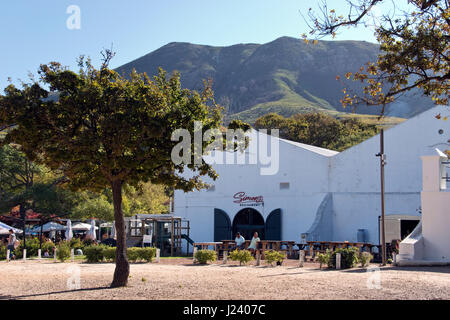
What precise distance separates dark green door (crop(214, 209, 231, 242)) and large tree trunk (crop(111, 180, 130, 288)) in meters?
20.6

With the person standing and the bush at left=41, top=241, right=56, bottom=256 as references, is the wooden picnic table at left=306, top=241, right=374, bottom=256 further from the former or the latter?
the person standing

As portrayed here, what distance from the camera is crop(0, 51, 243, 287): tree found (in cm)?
1226

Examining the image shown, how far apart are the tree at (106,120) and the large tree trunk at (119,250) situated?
0.03m

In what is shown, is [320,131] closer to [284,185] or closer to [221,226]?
[284,185]

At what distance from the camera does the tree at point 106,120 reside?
12258 millimetres

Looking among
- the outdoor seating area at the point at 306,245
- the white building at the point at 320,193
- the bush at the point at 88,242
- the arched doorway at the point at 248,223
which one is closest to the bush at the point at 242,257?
the outdoor seating area at the point at 306,245

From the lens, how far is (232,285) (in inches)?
522

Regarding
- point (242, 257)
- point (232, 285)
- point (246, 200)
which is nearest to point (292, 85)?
point (246, 200)

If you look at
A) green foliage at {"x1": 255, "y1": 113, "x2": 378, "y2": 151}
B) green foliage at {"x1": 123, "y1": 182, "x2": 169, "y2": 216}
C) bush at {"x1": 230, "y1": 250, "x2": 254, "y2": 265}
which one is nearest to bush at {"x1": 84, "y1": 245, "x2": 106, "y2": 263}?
bush at {"x1": 230, "y1": 250, "x2": 254, "y2": 265}

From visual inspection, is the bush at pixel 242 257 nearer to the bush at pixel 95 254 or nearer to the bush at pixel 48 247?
the bush at pixel 95 254

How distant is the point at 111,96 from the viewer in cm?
1252
